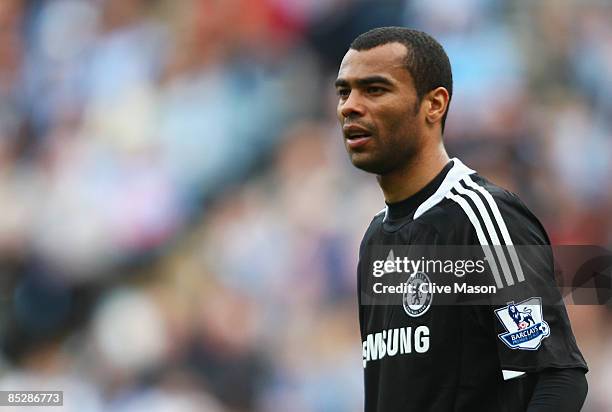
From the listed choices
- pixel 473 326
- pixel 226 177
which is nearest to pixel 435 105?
pixel 473 326

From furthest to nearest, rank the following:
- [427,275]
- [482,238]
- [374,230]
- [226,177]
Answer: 1. [226,177]
2. [374,230]
3. [427,275]
4. [482,238]

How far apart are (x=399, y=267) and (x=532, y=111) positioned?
3174 mm

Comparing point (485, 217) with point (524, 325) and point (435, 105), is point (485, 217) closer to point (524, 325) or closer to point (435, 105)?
point (524, 325)

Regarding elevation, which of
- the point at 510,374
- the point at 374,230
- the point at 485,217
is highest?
the point at 374,230

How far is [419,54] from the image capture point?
293cm

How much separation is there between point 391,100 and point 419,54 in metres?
0.16

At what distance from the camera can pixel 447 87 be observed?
9.80 feet

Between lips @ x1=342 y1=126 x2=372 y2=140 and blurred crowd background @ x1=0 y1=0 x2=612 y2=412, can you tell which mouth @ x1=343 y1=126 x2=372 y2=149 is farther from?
blurred crowd background @ x1=0 y1=0 x2=612 y2=412

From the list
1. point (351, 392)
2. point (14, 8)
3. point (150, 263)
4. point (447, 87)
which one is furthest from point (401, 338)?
point (14, 8)

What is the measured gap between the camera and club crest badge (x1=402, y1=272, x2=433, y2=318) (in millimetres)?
2717

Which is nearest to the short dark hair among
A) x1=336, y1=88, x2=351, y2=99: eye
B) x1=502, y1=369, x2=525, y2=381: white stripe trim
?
x1=336, y1=88, x2=351, y2=99: eye

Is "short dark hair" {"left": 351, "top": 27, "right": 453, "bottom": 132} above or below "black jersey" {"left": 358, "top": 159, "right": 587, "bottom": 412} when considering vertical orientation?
above

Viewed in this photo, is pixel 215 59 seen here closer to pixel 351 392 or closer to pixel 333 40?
pixel 333 40

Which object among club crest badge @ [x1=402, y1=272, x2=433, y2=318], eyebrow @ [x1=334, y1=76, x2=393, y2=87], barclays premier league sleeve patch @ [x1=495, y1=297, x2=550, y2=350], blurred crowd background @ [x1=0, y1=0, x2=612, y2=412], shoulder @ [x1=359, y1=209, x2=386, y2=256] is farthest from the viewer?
blurred crowd background @ [x1=0, y1=0, x2=612, y2=412]
